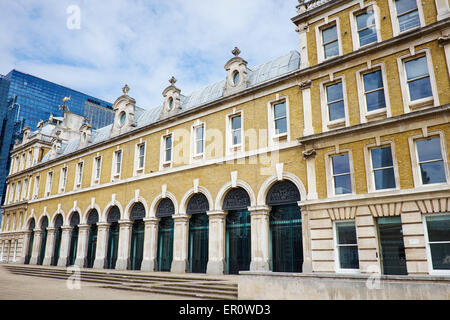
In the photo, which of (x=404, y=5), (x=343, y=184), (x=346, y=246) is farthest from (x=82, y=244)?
(x=404, y=5)

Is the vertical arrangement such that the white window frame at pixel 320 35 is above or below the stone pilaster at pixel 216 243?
above

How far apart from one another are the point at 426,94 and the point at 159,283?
46.9 feet

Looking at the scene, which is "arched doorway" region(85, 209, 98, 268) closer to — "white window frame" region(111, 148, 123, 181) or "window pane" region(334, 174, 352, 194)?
"white window frame" region(111, 148, 123, 181)

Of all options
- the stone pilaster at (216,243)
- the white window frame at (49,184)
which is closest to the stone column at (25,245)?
the white window frame at (49,184)

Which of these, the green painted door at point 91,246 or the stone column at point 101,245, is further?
the green painted door at point 91,246

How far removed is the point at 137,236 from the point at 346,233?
15.2 metres

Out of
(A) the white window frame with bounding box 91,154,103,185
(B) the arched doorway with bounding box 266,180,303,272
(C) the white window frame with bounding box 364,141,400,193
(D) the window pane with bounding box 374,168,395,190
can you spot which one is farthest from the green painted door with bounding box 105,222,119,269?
(D) the window pane with bounding box 374,168,395,190

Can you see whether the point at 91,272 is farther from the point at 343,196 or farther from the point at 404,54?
the point at 404,54

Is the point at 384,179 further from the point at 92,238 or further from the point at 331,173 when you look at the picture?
the point at 92,238

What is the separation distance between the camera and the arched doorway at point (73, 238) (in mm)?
29991

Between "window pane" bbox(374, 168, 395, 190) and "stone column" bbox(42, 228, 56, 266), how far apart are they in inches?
1137

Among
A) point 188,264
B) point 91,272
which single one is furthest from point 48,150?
point 188,264

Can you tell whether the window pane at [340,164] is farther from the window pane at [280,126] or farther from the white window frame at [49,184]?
the white window frame at [49,184]

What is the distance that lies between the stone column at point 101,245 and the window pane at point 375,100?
794 inches
